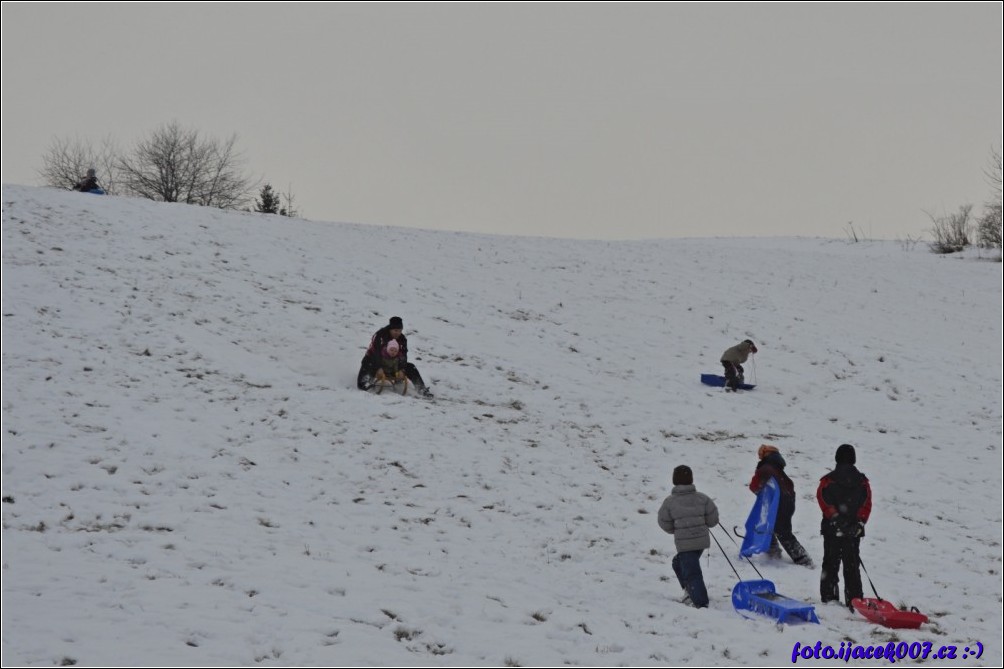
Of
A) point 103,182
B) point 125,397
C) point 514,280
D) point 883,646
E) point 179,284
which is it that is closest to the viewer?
point 883,646

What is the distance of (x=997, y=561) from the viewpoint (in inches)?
484

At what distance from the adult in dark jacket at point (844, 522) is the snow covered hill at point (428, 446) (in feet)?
1.65

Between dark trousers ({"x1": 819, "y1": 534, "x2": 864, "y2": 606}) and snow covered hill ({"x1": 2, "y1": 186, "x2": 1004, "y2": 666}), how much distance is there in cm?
32

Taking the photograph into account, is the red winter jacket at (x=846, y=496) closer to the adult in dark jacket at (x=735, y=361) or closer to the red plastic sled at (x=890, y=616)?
the red plastic sled at (x=890, y=616)

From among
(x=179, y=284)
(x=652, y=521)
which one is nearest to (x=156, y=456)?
(x=652, y=521)

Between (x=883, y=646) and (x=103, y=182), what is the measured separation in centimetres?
5877

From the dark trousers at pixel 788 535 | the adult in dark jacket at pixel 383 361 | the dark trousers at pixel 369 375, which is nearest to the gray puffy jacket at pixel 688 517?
the dark trousers at pixel 788 535

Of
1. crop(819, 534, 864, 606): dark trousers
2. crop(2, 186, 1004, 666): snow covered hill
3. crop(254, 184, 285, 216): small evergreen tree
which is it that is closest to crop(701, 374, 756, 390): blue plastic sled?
crop(2, 186, 1004, 666): snow covered hill

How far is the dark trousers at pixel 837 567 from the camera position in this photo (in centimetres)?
985

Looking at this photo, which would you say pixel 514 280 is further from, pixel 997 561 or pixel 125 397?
pixel 997 561

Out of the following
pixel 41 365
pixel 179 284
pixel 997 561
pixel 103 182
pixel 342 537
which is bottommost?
pixel 997 561

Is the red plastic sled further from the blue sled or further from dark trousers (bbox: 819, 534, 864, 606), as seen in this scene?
the blue sled

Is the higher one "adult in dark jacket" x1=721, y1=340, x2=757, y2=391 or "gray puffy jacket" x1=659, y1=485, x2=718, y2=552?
"adult in dark jacket" x1=721, y1=340, x2=757, y2=391

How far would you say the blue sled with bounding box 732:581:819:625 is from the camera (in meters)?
8.85
